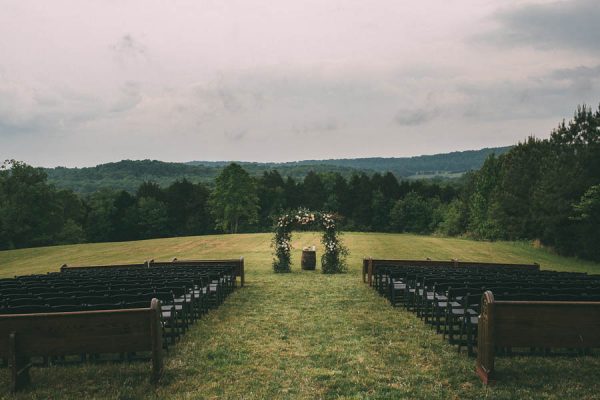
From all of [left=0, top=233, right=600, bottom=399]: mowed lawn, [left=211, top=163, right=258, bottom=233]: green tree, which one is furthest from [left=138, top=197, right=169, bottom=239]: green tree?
[left=0, top=233, right=600, bottom=399]: mowed lawn

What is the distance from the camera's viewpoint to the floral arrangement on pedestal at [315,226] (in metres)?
24.6

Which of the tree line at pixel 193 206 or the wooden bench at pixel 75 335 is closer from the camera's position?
the wooden bench at pixel 75 335

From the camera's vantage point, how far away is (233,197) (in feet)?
261

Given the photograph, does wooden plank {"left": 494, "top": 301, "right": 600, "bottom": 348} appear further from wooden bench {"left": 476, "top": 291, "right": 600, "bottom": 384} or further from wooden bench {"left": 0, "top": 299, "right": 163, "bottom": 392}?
wooden bench {"left": 0, "top": 299, "right": 163, "bottom": 392}

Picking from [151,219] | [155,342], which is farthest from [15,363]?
[151,219]

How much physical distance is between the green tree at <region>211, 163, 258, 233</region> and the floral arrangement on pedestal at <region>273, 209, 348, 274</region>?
178 feet

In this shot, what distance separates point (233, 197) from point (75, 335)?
72.9 meters

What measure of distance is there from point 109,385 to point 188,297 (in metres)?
4.96

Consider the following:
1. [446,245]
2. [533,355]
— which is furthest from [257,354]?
[446,245]

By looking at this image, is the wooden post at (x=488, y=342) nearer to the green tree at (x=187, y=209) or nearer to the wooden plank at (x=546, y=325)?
the wooden plank at (x=546, y=325)

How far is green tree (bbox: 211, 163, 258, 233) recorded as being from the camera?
79500 millimetres

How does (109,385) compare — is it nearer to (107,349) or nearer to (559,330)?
(107,349)

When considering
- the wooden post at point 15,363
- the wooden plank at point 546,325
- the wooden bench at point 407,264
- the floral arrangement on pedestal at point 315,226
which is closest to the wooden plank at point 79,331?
the wooden post at point 15,363

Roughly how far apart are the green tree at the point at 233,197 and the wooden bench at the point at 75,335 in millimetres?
71682
